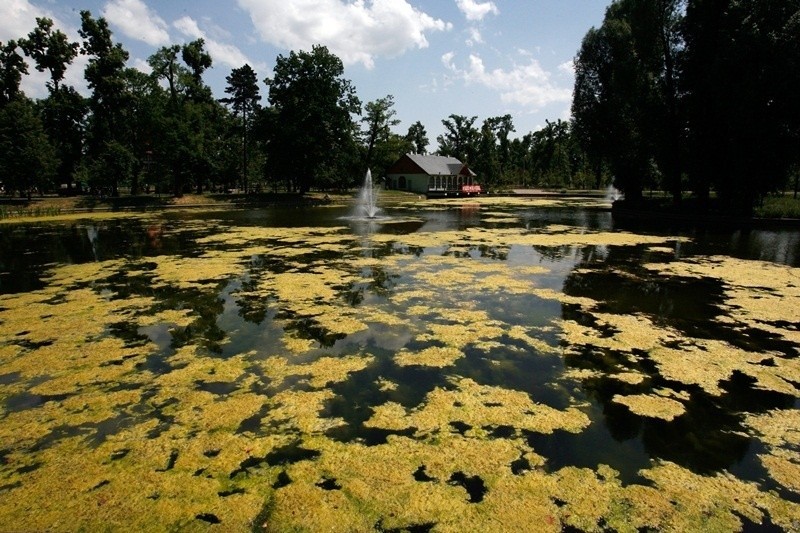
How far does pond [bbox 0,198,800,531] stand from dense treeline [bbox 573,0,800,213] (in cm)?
1494

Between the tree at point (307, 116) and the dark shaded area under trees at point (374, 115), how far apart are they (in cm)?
15

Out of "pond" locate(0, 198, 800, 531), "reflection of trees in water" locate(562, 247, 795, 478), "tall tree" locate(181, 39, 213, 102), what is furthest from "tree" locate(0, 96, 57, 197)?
"reflection of trees in water" locate(562, 247, 795, 478)

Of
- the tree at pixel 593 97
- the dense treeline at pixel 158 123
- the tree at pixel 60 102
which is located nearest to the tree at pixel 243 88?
the dense treeline at pixel 158 123

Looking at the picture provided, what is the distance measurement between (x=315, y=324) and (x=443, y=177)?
59.4 metres

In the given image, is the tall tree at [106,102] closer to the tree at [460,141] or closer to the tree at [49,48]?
the tree at [49,48]

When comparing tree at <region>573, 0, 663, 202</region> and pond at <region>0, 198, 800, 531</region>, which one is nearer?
pond at <region>0, 198, 800, 531</region>

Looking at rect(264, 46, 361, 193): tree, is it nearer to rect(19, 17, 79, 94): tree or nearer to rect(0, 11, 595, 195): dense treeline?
rect(0, 11, 595, 195): dense treeline

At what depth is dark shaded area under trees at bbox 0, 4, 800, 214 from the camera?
2155 centimetres

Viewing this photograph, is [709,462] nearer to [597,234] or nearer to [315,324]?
[315,324]

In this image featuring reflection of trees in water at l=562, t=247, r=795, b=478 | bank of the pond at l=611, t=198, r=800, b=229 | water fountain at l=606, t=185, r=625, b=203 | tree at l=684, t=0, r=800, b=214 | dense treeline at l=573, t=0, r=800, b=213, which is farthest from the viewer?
water fountain at l=606, t=185, r=625, b=203

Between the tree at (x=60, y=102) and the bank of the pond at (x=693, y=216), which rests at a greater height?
the tree at (x=60, y=102)

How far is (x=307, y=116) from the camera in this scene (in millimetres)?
45594

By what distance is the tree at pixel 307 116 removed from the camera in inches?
1777

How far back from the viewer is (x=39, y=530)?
3139 mm
